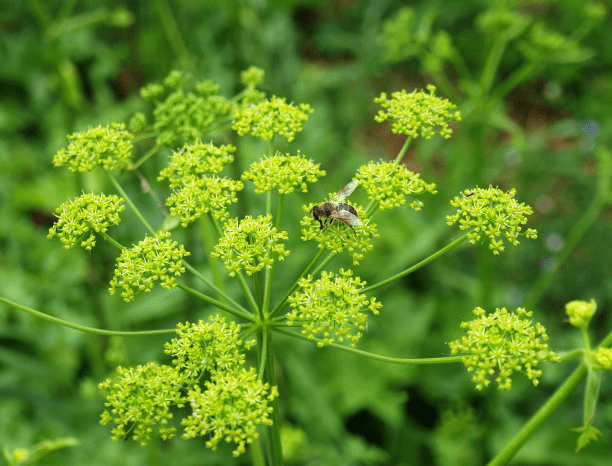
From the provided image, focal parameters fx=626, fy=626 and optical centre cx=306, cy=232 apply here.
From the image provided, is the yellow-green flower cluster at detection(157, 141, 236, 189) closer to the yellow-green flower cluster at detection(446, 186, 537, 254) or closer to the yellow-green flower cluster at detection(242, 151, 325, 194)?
the yellow-green flower cluster at detection(242, 151, 325, 194)

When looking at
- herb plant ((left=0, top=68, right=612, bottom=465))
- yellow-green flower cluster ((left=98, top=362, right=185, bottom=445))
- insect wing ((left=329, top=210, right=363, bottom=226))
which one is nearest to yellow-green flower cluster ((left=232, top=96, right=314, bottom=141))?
herb plant ((left=0, top=68, right=612, bottom=465))

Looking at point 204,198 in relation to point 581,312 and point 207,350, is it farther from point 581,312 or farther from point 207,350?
point 581,312

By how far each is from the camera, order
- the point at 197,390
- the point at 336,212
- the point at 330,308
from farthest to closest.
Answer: the point at 336,212 < the point at 330,308 < the point at 197,390

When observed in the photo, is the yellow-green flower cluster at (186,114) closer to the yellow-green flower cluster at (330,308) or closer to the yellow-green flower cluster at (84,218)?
the yellow-green flower cluster at (84,218)

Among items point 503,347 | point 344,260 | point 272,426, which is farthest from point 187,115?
point 344,260

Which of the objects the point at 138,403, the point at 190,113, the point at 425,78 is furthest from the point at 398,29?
the point at 425,78

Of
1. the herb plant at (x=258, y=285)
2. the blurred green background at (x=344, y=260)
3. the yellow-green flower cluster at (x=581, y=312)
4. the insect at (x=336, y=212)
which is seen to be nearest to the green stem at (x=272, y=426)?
the herb plant at (x=258, y=285)
